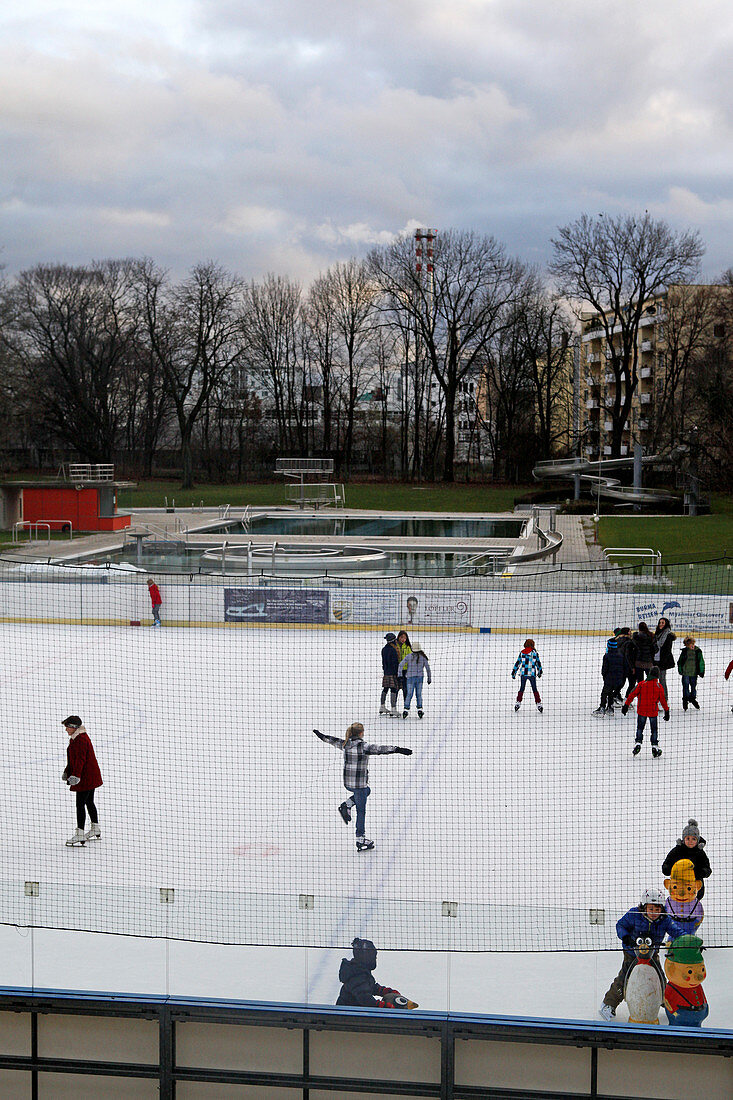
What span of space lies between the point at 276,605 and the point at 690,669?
7.95 metres

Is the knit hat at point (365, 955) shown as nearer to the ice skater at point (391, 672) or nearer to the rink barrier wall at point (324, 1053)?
the rink barrier wall at point (324, 1053)

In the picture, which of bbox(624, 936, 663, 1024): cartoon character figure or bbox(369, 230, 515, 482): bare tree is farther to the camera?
bbox(369, 230, 515, 482): bare tree

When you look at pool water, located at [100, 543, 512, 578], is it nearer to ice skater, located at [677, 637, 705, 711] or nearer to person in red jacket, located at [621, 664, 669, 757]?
ice skater, located at [677, 637, 705, 711]

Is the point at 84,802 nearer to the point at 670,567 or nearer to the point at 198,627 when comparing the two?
the point at 198,627

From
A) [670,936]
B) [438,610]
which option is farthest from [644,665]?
[438,610]

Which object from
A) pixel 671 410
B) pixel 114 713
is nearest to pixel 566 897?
pixel 114 713

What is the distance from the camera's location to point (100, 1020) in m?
4.18

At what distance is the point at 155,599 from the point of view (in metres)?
17.1

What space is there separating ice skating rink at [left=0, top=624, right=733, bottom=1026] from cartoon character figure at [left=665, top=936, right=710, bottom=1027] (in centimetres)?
5

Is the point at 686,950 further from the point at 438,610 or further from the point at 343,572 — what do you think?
the point at 343,572

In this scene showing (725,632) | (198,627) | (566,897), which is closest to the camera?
(566,897)

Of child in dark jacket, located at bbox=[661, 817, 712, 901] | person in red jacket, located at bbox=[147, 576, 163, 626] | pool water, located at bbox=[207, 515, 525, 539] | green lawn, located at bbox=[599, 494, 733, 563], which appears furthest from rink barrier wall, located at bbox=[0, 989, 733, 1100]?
pool water, located at bbox=[207, 515, 525, 539]

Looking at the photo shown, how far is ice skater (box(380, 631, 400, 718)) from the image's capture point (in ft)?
36.8

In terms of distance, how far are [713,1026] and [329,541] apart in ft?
82.1
